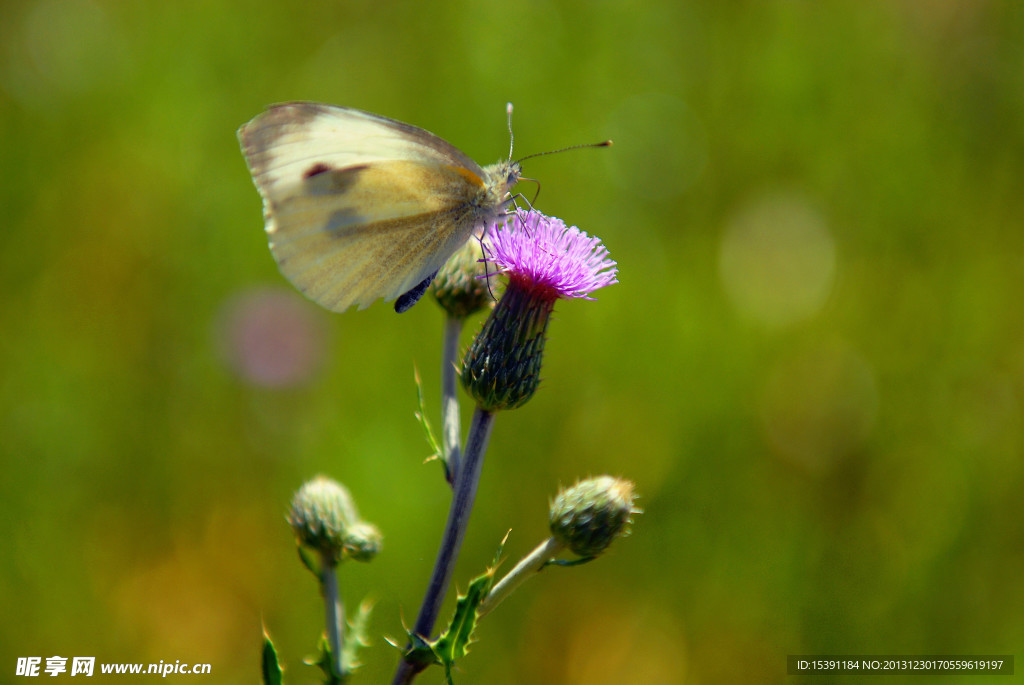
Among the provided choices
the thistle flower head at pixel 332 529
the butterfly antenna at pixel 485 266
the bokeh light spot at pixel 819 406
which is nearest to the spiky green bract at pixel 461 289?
the butterfly antenna at pixel 485 266

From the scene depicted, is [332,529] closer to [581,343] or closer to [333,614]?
[333,614]

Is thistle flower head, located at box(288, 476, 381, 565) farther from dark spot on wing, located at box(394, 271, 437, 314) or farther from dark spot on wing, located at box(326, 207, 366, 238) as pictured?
dark spot on wing, located at box(326, 207, 366, 238)

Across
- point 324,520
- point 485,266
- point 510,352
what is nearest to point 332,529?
point 324,520

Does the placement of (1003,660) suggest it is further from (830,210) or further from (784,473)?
(830,210)

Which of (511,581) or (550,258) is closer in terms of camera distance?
(511,581)

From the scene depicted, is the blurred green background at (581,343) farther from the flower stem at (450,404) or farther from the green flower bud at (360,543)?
the flower stem at (450,404)
